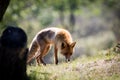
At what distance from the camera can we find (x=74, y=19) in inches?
2630

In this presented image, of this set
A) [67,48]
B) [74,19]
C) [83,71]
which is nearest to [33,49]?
[67,48]

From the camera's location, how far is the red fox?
17797 millimetres

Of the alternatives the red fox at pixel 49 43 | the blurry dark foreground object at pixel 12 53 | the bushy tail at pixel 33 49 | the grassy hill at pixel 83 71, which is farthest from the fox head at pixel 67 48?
the blurry dark foreground object at pixel 12 53

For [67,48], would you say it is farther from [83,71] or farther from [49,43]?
[83,71]

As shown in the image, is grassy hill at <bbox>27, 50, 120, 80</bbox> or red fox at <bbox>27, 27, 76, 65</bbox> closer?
grassy hill at <bbox>27, 50, 120, 80</bbox>

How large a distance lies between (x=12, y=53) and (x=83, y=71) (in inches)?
132

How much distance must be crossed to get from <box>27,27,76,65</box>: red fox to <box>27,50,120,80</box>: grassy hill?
10.9ft

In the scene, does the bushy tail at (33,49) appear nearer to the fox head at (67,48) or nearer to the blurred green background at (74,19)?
the fox head at (67,48)

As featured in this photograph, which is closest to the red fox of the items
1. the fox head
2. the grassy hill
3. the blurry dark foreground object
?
the fox head

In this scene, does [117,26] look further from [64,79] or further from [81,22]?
[64,79]

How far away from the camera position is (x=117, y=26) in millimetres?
46531

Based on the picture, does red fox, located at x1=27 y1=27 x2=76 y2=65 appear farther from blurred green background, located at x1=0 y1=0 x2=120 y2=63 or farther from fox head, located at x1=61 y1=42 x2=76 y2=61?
blurred green background, located at x1=0 y1=0 x2=120 y2=63

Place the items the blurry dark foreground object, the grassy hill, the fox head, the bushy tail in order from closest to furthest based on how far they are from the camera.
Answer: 1. the blurry dark foreground object
2. the grassy hill
3. the bushy tail
4. the fox head

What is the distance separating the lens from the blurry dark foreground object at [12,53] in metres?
10.5
